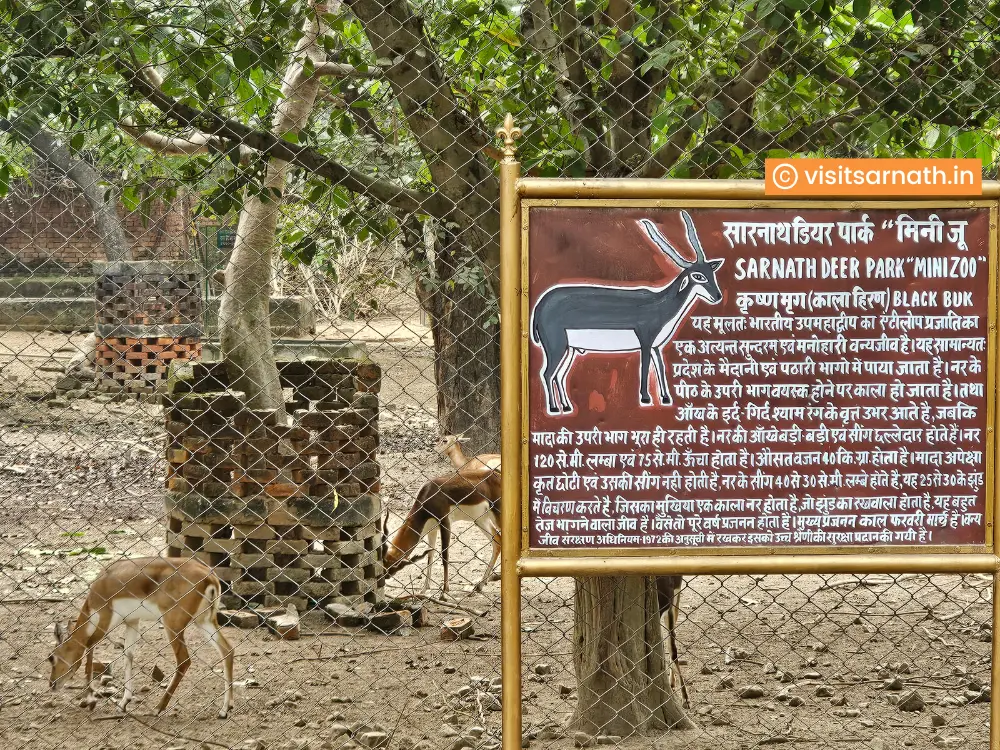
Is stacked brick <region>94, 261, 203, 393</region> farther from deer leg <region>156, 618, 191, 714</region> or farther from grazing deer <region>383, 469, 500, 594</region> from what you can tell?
deer leg <region>156, 618, 191, 714</region>

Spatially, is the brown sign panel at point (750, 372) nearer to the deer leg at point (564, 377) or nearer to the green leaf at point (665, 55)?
the deer leg at point (564, 377)

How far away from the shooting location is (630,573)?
262 cm

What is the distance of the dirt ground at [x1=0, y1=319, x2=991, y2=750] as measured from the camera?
4.02 metres

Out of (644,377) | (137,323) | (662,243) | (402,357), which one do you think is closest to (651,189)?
(662,243)

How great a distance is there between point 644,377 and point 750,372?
0.27 m

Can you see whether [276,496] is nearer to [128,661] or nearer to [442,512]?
[442,512]

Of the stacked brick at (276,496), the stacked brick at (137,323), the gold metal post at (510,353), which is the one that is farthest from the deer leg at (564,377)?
the stacked brick at (137,323)

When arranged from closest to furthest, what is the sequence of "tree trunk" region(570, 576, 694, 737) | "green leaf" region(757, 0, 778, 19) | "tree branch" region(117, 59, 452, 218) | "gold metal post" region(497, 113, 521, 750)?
1. "gold metal post" region(497, 113, 521, 750)
2. "green leaf" region(757, 0, 778, 19)
3. "tree branch" region(117, 59, 452, 218)
4. "tree trunk" region(570, 576, 694, 737)

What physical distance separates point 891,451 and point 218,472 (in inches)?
168

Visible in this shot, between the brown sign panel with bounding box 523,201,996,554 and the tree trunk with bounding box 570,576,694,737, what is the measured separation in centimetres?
98

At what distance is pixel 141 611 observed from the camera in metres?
4.36

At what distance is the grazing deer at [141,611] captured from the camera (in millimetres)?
4305

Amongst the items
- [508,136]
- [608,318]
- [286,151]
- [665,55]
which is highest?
[665,55]

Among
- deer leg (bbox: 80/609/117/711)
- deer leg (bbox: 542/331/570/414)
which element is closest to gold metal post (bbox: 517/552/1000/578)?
deer leg (bbox: 542/331/570/414)
